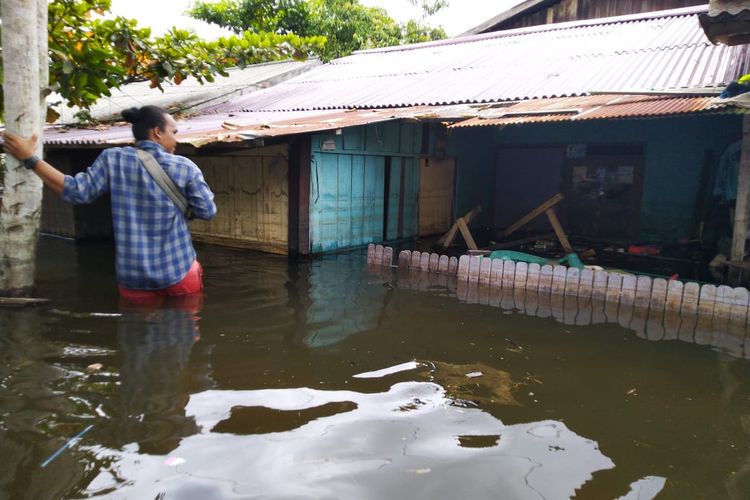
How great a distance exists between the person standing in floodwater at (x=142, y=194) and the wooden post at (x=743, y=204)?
646cm

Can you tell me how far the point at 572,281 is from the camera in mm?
6090

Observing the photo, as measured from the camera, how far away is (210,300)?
5.58 m

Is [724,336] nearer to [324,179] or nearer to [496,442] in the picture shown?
[496,442]

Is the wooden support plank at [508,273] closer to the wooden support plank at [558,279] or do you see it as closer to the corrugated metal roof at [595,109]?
the wooden support plank at [558,279]

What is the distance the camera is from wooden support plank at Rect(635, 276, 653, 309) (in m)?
5.63

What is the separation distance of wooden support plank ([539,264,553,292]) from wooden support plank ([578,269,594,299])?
35 cm

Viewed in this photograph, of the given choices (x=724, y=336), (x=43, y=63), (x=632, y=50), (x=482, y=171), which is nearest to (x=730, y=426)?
(x=724, y=336)

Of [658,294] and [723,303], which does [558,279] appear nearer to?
[658,294]

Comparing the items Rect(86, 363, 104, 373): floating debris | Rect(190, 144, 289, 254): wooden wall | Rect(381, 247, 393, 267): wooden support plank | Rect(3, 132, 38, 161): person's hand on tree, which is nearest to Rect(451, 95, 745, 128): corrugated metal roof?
Rect(381, 247, 393, 267): wooden support plank

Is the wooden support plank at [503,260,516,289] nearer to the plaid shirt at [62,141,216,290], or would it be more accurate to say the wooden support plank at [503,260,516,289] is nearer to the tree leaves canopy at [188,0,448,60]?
the plaid shirt at [62,141,216,290]

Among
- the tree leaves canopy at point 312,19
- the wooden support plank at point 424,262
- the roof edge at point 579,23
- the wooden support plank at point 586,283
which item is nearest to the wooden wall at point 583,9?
the roof edge at point 579,23

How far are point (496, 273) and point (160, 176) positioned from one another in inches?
175

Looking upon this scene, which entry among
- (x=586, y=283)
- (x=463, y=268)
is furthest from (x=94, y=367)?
(x=586, y=283)

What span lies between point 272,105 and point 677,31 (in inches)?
342
